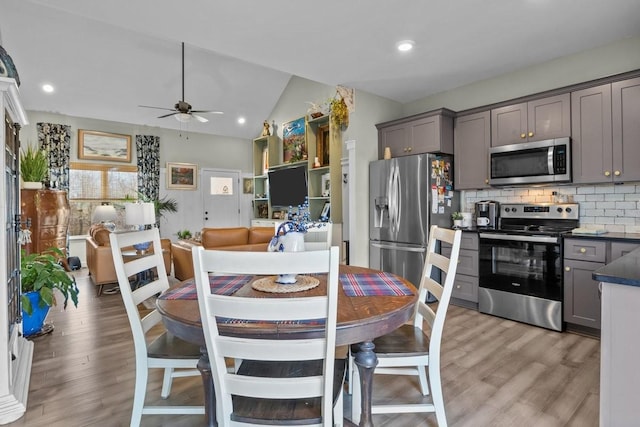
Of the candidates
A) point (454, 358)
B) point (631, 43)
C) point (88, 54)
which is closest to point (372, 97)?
point (631, 43)

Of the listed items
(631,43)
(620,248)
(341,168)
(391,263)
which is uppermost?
(631,43)

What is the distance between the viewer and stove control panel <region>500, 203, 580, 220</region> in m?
3.42

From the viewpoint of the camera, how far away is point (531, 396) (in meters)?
2.08

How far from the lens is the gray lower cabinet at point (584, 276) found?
9.32 ft

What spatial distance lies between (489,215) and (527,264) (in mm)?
734

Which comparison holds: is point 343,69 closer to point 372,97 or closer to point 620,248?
point 372,97

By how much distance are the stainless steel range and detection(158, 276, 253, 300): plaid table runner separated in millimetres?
2699

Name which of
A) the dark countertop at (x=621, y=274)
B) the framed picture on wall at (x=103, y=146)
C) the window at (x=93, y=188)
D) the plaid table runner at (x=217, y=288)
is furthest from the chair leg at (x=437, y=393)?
the framed picture on wall at (x=103, y=146)

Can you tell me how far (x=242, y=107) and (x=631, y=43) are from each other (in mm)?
5979

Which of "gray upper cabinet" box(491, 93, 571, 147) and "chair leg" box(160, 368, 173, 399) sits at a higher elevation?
"gray upper cabinet" box(491, 93, 571, 147)

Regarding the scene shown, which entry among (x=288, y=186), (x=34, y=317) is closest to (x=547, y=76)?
(x=288, y=186)

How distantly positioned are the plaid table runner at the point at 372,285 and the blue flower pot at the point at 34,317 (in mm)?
2625

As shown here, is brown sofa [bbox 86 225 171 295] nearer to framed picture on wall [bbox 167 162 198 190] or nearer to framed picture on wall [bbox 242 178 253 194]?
framed picture on wall [bbox 167 162 198 190]

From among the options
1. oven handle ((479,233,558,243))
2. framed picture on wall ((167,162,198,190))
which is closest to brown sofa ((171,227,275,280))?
oven handle ((479,233,558,243))
